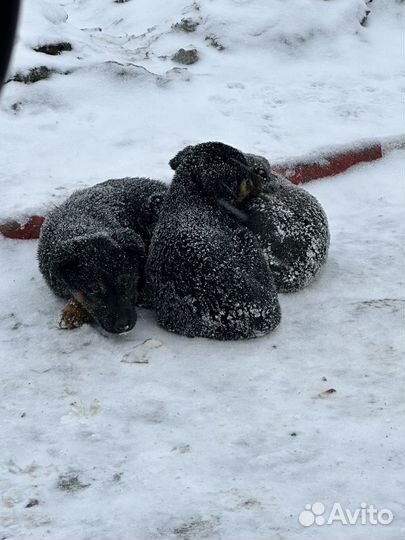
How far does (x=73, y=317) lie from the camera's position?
17.7 feet

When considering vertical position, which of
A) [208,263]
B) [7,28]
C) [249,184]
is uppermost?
[7,28]

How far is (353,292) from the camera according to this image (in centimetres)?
587

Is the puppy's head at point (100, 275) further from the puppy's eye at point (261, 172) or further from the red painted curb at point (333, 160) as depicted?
the red painted curb at point (333, 160)

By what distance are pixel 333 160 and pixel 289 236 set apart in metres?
2.92

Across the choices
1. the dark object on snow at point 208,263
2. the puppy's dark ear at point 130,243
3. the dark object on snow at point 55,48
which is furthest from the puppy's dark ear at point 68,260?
the dark object on snow at point 55,48

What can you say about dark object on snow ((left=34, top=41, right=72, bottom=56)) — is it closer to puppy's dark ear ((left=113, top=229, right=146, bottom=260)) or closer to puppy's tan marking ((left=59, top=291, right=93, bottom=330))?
puppy's dark ear ((left=113, top=229, right=146, bottom=260))

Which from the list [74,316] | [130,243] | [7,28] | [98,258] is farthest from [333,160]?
[7,28]

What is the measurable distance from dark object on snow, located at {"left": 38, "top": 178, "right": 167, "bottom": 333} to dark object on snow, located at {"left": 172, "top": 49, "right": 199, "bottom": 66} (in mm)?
5402

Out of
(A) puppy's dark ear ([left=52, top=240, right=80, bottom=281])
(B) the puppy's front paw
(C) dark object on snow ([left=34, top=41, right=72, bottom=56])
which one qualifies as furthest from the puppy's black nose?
(C) dark object on snow ([left=34, top=41, right=72, bottom=56])

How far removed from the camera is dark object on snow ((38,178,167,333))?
529 cm

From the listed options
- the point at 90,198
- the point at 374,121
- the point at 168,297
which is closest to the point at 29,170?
the point at 90,198

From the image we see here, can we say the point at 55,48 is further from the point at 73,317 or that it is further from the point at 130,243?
the point at 73,317

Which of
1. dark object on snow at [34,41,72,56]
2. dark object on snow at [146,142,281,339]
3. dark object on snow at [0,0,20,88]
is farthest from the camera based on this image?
dark object on snow at [34,41,72,56]

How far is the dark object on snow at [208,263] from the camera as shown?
5.10 m
